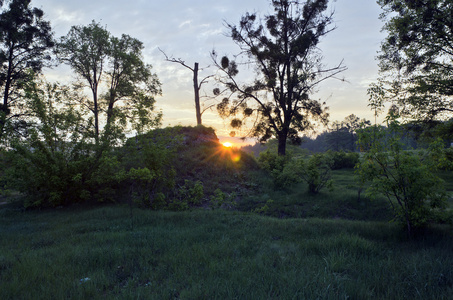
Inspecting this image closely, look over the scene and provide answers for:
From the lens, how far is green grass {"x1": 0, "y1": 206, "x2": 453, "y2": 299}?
133 inches

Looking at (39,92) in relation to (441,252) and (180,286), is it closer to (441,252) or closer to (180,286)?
(180,286)

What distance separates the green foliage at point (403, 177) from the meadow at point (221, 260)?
2.05 ft

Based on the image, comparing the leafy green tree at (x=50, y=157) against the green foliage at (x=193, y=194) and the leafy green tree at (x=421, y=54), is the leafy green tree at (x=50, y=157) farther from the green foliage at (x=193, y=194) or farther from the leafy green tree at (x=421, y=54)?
the leafy green tree at (x=421, y=54)

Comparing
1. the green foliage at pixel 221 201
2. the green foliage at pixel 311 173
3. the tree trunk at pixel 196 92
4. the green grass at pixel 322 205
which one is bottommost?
the green grass at pixel 322 205

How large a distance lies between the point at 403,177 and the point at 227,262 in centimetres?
466

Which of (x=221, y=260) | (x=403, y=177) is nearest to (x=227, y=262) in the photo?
(x=221, y=260)

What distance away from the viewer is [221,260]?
4523 millimetres

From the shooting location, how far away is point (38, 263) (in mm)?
4520

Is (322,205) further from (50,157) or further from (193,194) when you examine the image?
(50,157)

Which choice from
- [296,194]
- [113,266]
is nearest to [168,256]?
[113,266]

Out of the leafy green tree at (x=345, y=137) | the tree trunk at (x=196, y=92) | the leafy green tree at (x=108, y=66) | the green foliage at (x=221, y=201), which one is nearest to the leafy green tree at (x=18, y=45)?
the leafy green tree at (x=108, y=66)

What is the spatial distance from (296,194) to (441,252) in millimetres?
8435

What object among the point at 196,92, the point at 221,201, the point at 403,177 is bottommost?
the point at 221,201

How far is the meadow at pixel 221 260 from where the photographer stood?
3398 mm
